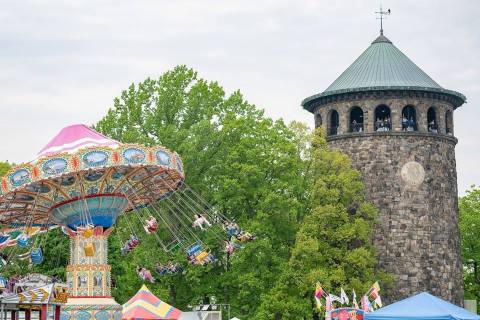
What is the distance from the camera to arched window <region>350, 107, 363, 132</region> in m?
53.4

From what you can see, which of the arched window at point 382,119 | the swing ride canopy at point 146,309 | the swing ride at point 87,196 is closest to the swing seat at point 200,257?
the swing ride at point 87,196

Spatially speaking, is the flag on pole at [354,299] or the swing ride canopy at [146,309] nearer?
the swing ride canopy at [146,309]

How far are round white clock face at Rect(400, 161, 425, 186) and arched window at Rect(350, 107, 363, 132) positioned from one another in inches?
115

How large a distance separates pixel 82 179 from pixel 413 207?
1963 centimetres

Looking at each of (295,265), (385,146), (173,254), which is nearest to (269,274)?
(295,265)

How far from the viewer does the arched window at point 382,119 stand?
52.8m

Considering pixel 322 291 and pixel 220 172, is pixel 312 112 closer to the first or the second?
pixel 220 172

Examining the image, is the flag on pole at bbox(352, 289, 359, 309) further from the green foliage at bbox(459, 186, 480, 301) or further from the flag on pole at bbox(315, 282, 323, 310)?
the green foliage at bbox(459, 186, 480, 301)

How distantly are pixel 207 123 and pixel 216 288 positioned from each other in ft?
23.1

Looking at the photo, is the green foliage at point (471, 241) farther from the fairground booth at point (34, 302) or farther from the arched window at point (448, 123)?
the fairground booth at point (34, 302)

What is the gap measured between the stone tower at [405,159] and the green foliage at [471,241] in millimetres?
8981

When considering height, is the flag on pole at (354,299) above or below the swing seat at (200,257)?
below

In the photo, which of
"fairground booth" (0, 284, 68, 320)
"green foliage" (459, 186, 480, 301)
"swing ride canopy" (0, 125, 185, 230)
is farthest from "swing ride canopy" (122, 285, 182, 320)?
"green foliage" (459, 186, 480, 301)

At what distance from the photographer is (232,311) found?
2036 inches
